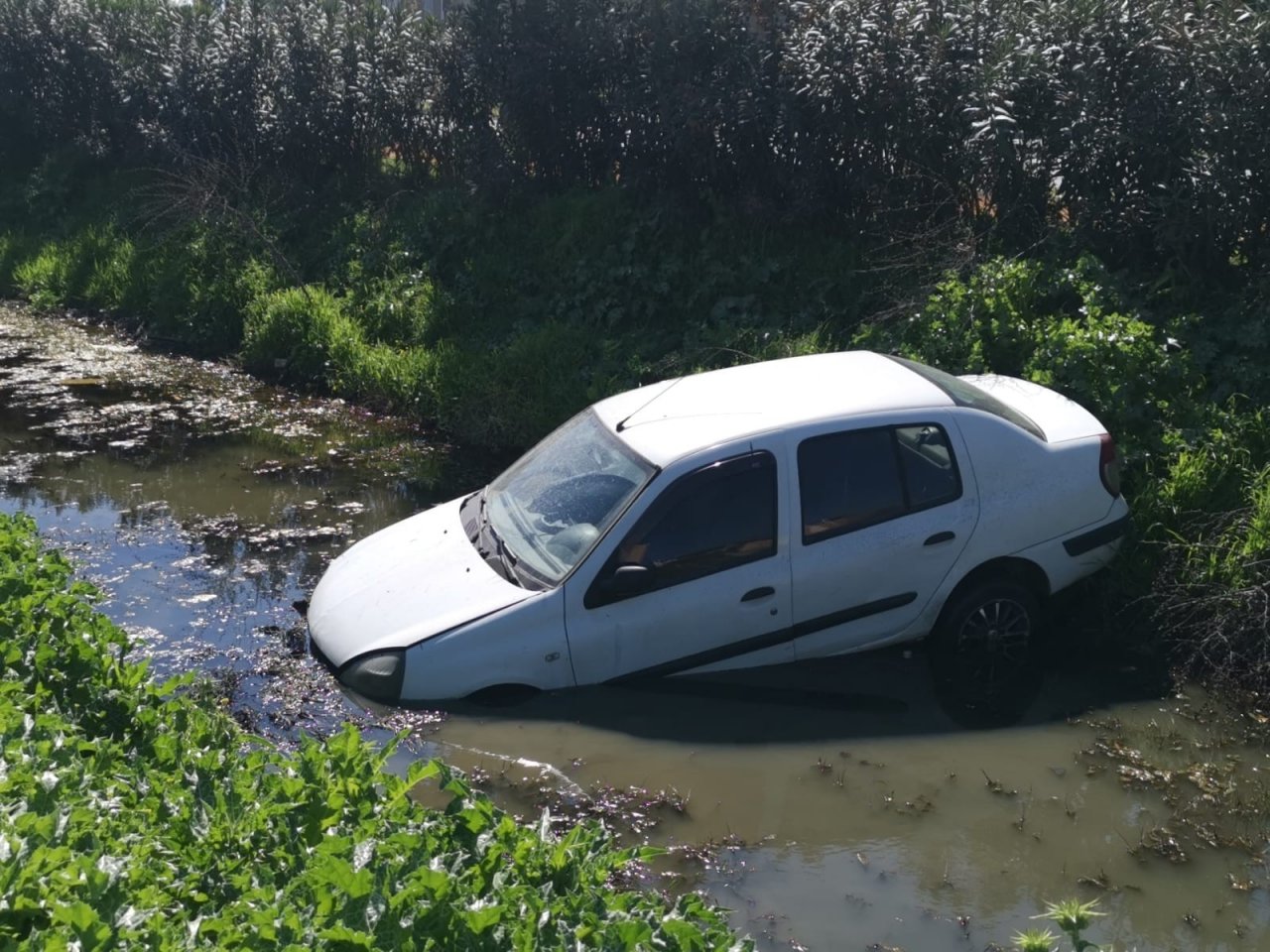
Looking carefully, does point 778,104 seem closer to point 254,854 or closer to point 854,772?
point 854,772

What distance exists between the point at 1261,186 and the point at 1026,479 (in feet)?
12.3

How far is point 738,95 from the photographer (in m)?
12.3

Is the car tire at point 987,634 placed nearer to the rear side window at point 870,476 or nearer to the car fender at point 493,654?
the rear side window at point 870,476

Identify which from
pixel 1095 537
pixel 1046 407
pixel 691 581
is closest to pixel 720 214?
pixel 1046 407

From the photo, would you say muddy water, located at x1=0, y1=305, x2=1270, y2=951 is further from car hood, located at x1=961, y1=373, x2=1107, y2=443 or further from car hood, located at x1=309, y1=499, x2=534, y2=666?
car hood, located at x1=961, y1=373, x2=1107, y2=443

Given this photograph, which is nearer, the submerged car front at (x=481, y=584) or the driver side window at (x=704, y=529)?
the submerged car front at (x=481, y=584)

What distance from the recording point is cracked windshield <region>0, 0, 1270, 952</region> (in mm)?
3945

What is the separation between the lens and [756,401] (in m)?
6.91

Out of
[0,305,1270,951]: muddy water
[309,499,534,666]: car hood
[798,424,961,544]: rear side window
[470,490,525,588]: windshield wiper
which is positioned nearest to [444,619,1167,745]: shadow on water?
[0,305,1270,951]: muddy water

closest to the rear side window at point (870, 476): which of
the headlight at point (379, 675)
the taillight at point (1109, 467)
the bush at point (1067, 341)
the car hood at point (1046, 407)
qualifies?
the car hood at point (1046, 407)

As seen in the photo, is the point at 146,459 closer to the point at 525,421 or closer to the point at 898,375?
the point at 525,421

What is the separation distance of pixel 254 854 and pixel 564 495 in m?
3.36

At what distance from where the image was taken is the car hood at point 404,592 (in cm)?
624

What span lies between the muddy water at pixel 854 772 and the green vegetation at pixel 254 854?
56.8 inches
